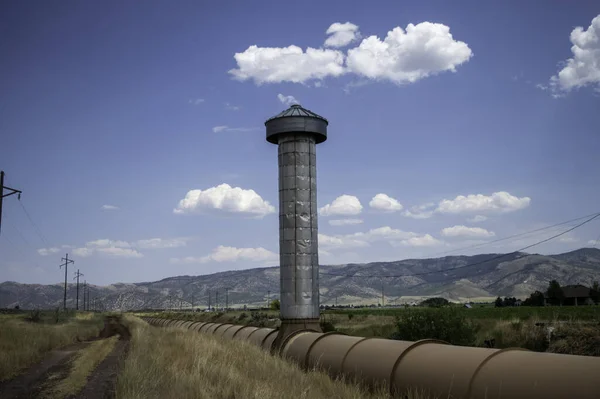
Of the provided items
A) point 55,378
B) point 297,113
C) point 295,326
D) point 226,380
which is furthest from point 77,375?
point 297,113

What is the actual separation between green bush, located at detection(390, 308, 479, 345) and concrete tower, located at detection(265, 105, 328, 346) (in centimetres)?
387

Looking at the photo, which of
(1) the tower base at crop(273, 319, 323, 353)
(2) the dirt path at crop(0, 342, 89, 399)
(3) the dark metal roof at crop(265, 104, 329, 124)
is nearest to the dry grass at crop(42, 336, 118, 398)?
(2) the dirt path at crop(0, 342, 89, 399)

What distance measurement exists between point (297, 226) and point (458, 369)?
13.1 meters

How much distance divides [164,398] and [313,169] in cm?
1378

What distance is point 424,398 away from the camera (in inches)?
415

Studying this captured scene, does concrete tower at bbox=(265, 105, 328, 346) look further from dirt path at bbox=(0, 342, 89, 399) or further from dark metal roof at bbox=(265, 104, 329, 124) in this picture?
dirt path at bbox=(0, 342, 89, 399)

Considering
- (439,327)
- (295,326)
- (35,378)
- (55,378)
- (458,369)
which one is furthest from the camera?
(439,327)

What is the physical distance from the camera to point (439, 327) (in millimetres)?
22438

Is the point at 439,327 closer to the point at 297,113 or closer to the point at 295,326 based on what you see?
the point at 295,326

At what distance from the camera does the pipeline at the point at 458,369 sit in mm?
8297

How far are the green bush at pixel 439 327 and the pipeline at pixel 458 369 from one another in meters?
7.79

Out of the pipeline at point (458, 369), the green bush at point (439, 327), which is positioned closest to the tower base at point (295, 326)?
the green bush at point (439, 327)

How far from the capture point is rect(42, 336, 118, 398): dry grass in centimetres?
1587

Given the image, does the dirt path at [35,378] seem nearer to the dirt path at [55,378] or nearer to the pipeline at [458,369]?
the dirt path at [55,378]
